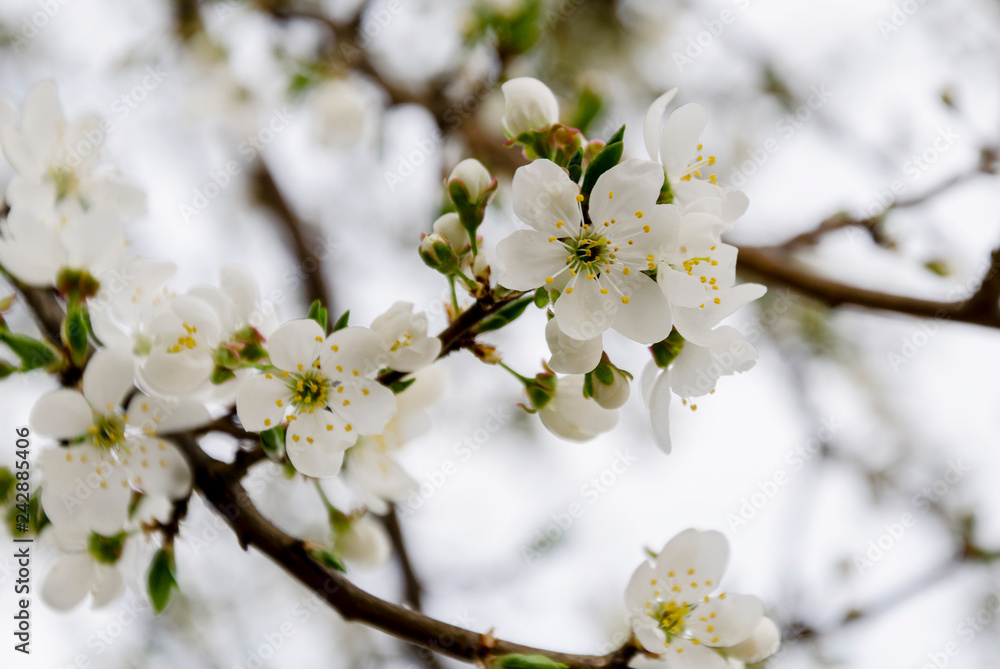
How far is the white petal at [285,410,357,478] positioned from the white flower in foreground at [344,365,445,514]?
0.18 metres

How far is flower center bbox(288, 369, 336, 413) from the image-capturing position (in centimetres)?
82

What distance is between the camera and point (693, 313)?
2.52 feet

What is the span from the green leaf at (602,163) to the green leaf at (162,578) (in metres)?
0.74

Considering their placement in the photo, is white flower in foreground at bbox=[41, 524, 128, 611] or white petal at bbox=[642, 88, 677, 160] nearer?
white petal at bbox=[642, 88, 677, 160]

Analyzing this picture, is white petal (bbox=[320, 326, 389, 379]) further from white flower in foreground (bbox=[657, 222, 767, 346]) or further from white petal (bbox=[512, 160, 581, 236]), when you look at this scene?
white flower in foreground (bbox=[657, 222, 767, 346])

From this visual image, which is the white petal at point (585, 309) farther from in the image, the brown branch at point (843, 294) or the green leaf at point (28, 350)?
the brown branch at point (843, 294)

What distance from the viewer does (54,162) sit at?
1050mm

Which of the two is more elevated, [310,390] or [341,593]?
[310,390]

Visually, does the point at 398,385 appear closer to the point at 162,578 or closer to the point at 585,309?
the point at 585,309

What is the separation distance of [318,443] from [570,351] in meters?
0.32

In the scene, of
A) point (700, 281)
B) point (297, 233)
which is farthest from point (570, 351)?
point (297, 233)

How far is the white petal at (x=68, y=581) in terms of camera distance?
965 mm

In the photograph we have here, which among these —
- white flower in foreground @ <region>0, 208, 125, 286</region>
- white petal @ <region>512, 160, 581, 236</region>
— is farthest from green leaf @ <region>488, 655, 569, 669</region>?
white flower in foreground @ <region>0, 208, 125, 286</region>

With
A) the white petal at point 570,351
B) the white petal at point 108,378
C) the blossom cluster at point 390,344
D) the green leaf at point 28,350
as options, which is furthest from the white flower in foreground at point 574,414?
the green leaf at point 28,350
